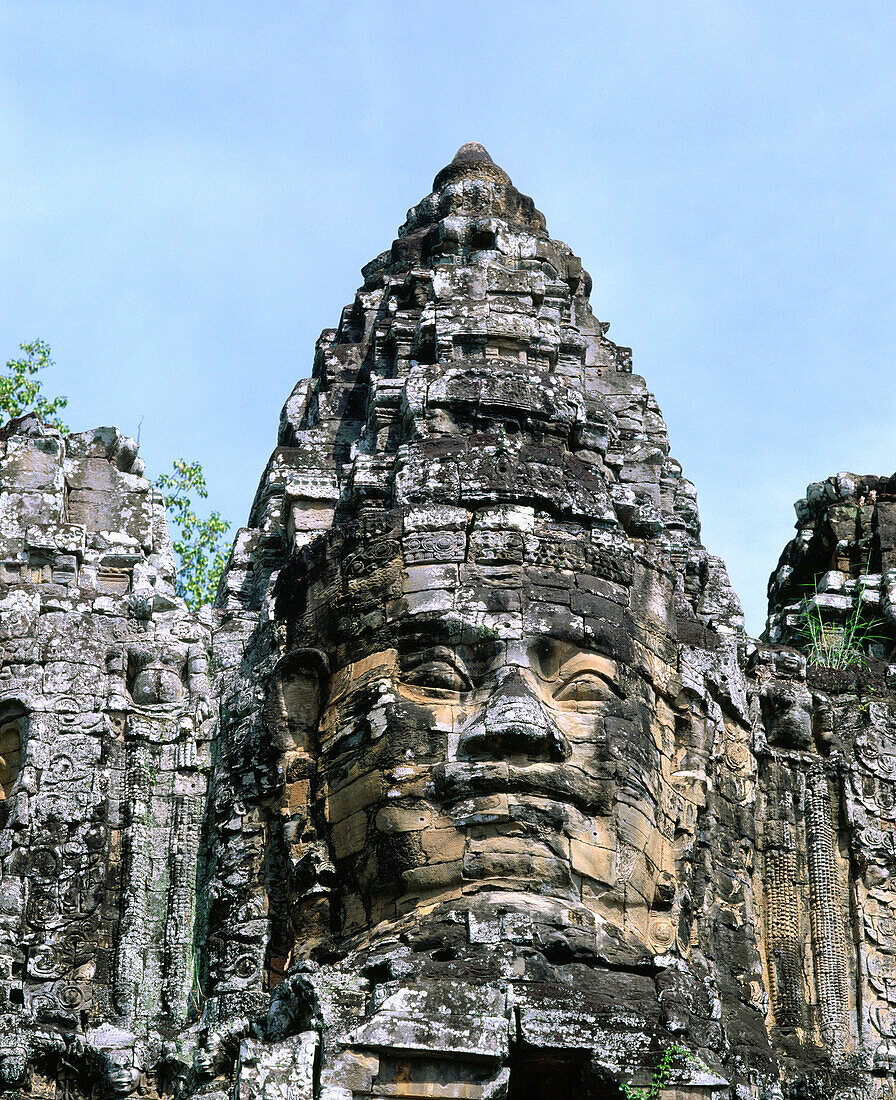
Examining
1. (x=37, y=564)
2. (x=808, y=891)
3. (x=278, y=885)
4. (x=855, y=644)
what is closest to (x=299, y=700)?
(x=278, y=885)

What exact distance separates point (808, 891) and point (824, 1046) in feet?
4.62

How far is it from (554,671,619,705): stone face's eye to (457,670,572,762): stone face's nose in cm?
50

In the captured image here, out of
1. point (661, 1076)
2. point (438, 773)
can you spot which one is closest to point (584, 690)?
point (438, 773)

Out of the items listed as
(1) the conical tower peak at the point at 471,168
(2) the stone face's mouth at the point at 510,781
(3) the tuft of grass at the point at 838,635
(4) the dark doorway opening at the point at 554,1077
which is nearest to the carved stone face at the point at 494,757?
(2) the stone face's mouth at the point at 510,781

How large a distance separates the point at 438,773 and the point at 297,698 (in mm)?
1858

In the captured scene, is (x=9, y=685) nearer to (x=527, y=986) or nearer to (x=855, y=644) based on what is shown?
(x=527, y=986)

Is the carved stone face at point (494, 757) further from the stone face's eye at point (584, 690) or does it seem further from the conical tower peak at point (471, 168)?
the conical tower peak at point (471, 168)

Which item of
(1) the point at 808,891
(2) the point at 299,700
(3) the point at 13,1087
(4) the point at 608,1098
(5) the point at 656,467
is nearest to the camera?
(4) the point at 608,1098

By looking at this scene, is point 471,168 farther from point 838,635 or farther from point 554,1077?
point 554,1077

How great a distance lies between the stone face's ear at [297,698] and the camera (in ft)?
66.1

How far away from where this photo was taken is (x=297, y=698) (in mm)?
20250

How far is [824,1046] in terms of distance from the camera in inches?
829

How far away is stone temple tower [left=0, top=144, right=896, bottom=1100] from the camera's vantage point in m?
18.0

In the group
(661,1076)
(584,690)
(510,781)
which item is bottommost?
(661,1076)
